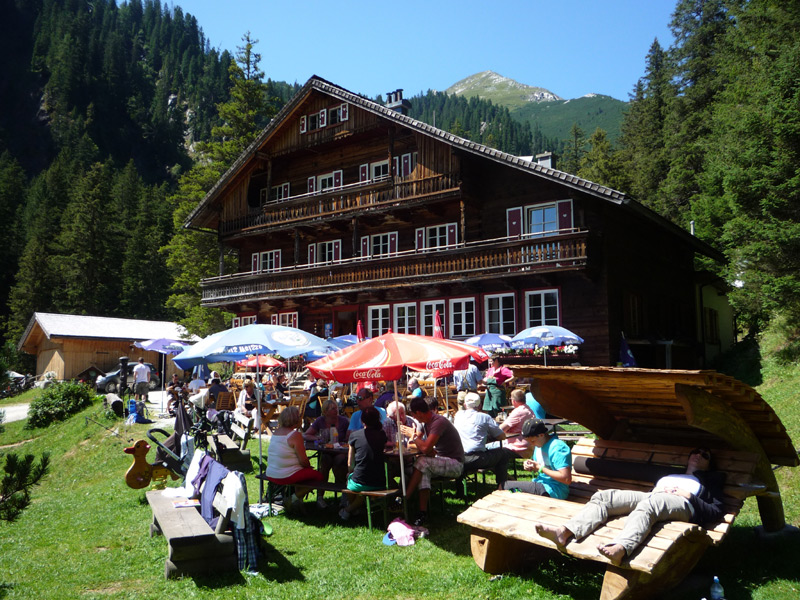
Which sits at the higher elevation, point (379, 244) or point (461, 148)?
point (461, 148)

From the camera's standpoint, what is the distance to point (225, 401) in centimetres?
1842

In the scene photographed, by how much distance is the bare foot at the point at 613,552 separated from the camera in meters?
4.47

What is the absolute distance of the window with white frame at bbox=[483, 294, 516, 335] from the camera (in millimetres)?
21750

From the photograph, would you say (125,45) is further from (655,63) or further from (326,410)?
(326,410)

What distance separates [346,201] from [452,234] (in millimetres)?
5143

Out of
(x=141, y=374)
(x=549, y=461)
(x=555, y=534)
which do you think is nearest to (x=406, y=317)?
(x=141, y=374)

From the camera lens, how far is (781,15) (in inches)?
824

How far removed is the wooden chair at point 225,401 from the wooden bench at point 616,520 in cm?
1354

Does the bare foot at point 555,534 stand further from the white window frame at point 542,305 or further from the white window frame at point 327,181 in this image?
the white window frame at point 327,181

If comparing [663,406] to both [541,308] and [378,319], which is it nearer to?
[541,308]

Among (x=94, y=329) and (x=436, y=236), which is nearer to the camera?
(x=436, y=236)

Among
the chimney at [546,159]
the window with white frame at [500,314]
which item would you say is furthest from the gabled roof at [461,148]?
the window with white frame at [500,314]

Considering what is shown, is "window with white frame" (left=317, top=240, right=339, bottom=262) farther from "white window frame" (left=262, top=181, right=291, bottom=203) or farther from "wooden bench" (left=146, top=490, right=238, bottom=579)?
"wooden bench" (left=146, top=490, right=238, bottom=579)

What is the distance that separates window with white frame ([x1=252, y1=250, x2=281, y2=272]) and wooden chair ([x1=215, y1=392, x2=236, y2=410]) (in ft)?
41.9
